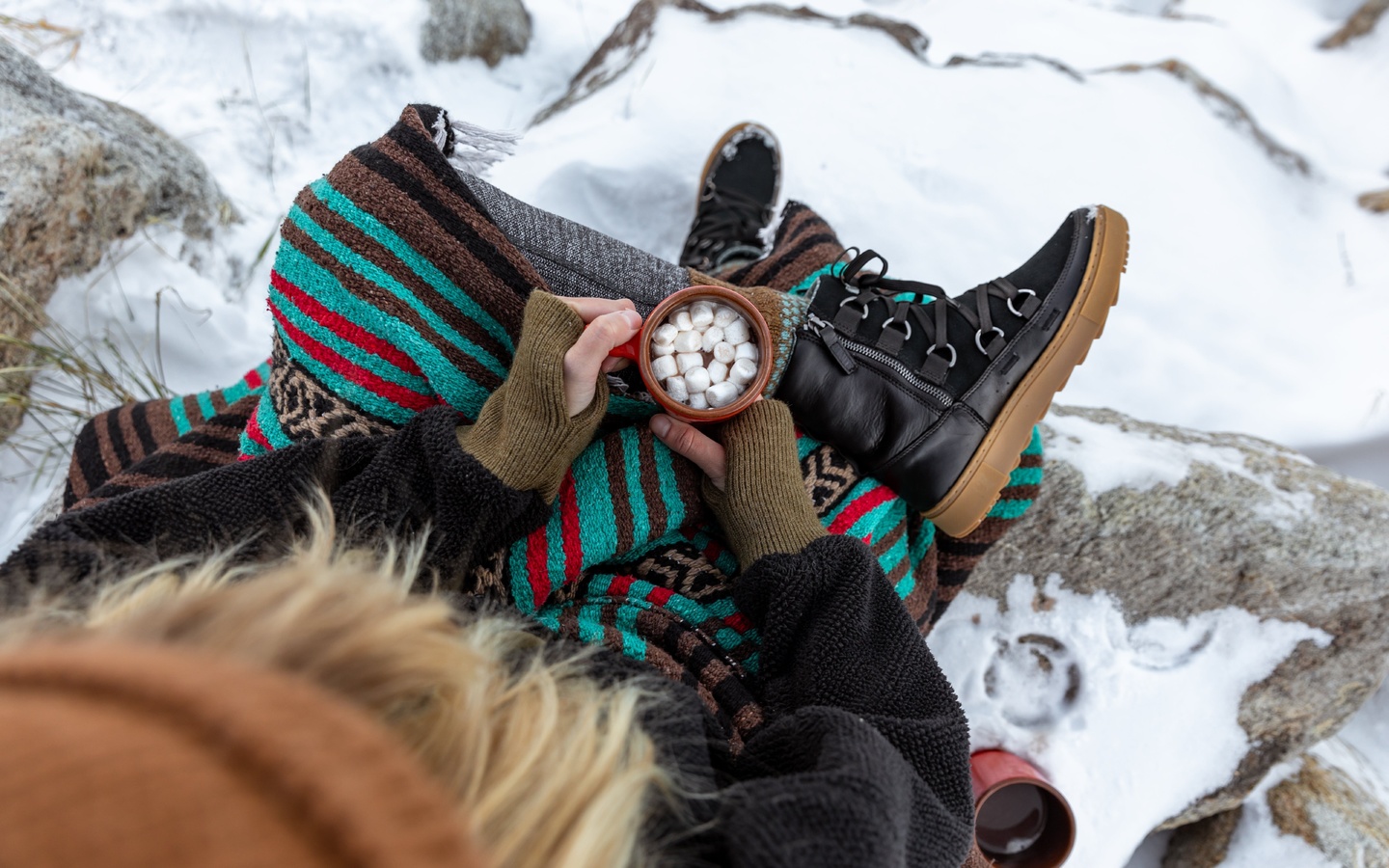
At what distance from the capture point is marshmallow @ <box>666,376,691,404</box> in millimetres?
1011

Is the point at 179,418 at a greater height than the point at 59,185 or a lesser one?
lesser

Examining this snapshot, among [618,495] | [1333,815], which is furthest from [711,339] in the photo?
[1333,815]

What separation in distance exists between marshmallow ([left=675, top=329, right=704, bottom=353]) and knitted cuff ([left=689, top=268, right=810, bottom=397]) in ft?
0.55

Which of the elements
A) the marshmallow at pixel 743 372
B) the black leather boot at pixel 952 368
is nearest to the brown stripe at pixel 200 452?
the marshmallow at pixel 743 372

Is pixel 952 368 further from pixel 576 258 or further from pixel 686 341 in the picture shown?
pixel 576 258

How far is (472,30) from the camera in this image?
219cm

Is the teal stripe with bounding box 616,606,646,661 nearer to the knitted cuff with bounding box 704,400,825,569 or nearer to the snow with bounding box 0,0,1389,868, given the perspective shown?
the knitted cuff with bounding box 704,400,825,569

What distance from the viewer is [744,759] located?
2.59 ft

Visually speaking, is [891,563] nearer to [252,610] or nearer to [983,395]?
[983,395]

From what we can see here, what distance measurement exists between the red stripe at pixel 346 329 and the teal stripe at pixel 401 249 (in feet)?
0.36

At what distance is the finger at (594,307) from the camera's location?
104cm

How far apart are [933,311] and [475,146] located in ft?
2.74

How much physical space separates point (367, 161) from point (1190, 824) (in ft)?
7.05

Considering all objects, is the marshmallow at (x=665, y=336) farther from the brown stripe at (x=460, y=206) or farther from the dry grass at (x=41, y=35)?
the dry grass at (x=41, y=35)
